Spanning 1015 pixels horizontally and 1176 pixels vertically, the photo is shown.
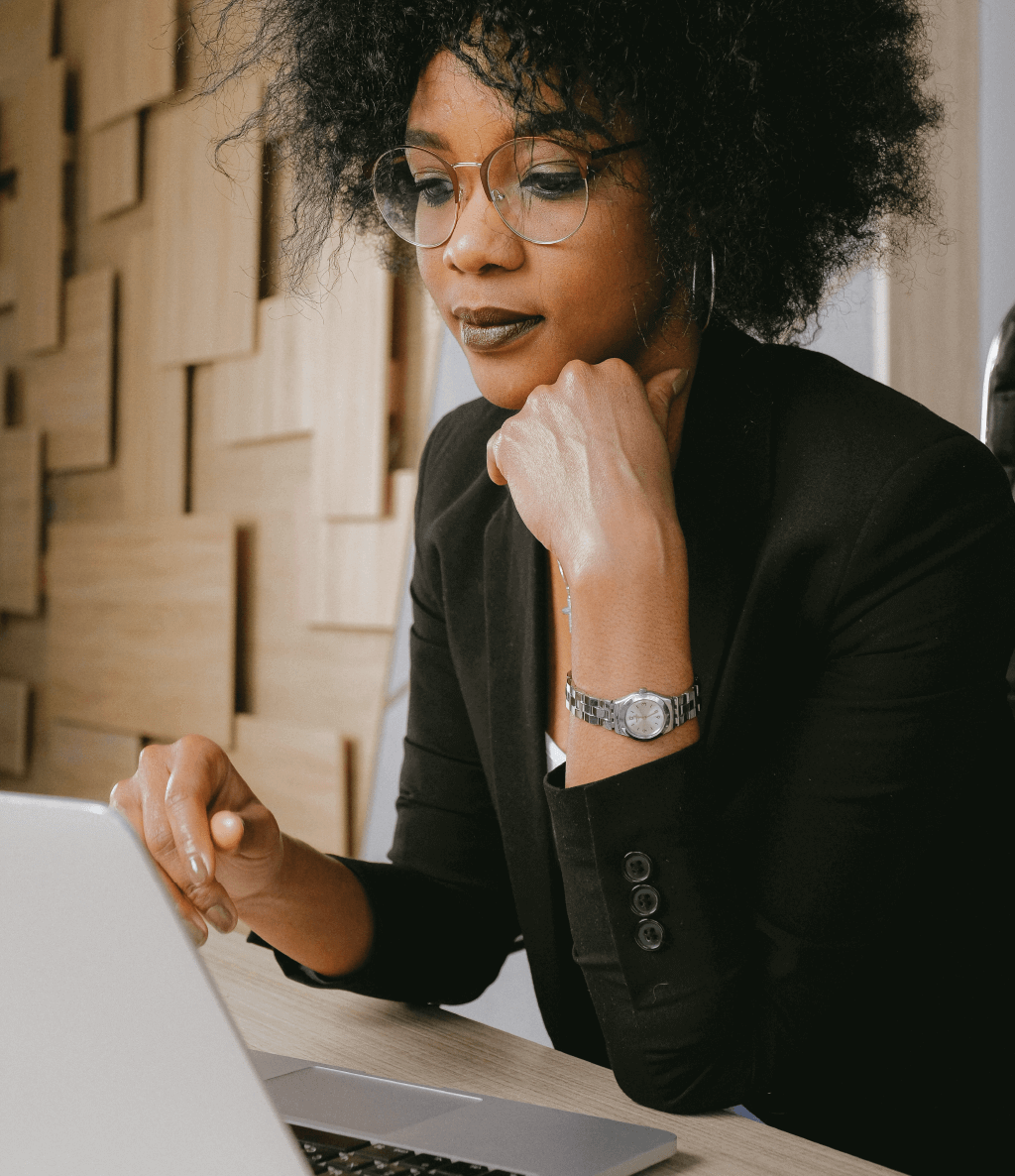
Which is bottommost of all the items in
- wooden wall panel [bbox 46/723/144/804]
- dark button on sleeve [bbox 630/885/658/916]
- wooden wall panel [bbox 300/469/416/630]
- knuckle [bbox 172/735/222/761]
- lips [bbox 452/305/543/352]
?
wooden wall panel [bbox 46/723/144/804]

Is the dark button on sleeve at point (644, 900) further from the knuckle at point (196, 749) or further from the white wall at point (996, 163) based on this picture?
the white wall at point (996, 163)

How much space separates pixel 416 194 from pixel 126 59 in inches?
83.6

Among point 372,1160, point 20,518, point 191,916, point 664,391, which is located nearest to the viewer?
point 372,1160

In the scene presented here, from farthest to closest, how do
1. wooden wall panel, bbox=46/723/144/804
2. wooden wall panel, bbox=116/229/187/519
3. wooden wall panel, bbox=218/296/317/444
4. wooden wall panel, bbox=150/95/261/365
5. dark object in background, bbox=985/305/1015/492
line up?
1. wooden wall panel, bbox=46/723/144/804
2. wooden wall panel, bbox=116/229/187/519
3. wooden wall panel, bbox=150/95/261/365
4. wooden wall panel, bbox=218/296/317/444
5. dark object in background, bbox=985/305/1015/492

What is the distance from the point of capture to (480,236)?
0.86 meters

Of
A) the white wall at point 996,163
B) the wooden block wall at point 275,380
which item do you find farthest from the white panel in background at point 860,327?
the wooden block wall at point 275,380

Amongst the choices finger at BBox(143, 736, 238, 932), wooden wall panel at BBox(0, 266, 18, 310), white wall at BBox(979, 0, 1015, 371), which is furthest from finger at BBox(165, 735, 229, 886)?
wooden wall panel at BBox(0, 266, 18, 310)

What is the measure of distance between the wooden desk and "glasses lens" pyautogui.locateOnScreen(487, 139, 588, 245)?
570mm

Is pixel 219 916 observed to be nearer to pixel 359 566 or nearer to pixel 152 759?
pixel 152 759

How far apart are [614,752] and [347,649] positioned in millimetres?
1532

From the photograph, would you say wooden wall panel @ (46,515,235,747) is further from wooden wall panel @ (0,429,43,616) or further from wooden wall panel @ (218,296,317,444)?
wooden wall panel @ (218,296,317,444)

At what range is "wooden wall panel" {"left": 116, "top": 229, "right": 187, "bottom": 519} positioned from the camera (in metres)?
2.65

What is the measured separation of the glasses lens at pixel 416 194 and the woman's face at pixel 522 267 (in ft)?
0.04

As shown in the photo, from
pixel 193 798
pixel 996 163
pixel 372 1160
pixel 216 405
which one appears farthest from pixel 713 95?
pixel 216 405
